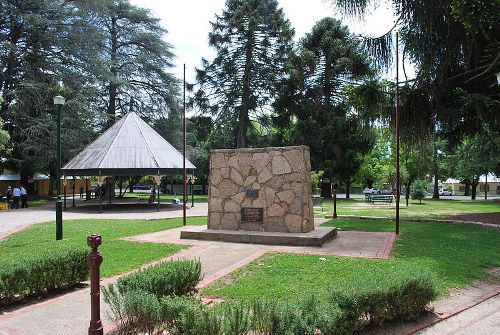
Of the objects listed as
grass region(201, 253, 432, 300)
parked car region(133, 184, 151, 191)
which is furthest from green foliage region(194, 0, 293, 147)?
parked car region(133, 184, 151, 191)

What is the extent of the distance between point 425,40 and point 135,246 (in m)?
11.0

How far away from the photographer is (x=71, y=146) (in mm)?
32594

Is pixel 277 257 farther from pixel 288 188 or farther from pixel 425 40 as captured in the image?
pixel 425 40

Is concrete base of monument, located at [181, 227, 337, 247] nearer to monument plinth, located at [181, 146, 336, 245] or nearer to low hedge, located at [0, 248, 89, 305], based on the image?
monument plinth, located at [181, 146, 336, 245]

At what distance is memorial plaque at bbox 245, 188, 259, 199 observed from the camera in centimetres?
1143

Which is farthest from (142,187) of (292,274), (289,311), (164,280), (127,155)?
(289,311)

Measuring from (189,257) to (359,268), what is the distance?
3.56 m

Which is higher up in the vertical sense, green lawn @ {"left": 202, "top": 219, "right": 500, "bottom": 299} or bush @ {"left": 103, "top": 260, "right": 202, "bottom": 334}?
bush @ {"left": 103, "top": 260, "right": 202, "bottom": 334}

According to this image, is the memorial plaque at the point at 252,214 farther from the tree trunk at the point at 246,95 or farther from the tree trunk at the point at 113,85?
the tree trunk at the point at 113,85

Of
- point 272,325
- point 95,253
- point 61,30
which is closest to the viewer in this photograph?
point 272,325

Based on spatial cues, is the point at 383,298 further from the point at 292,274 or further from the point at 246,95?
the point at 246,95

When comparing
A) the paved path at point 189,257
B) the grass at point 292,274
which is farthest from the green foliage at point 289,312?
the paved path at point 189,257

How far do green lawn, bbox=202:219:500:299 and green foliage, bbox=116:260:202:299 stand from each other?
28.4 inches

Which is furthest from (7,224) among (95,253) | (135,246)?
(95,253)
